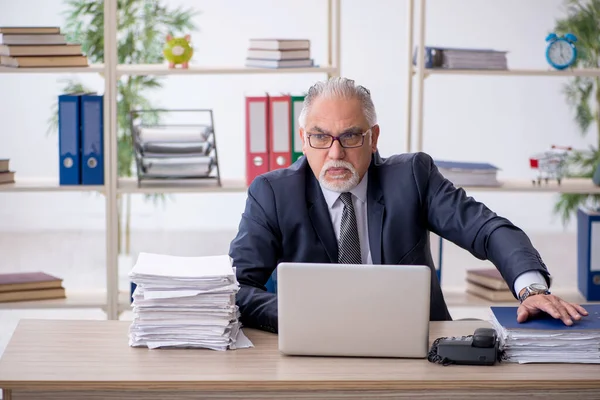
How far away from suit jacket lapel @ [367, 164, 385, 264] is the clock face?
1640 millimetres

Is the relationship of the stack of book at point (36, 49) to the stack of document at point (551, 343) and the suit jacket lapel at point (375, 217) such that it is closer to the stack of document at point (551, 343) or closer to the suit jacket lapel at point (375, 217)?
the suit jacket lapel at point (375, 217)

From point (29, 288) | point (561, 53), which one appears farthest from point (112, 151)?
point (561, 53)

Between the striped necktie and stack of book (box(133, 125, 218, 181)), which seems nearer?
the striped necktie

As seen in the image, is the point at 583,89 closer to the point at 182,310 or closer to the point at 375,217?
the point at 375,217

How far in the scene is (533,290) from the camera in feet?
7.14

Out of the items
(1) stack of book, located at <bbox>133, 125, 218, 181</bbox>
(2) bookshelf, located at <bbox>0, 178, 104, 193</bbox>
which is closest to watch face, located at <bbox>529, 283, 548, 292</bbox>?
(1) stack of book, located at <bbox>133, 125, 218, 181</bbox>

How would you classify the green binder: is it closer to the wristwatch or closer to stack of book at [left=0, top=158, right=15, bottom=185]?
stack of book at [left=0, top=158, right=15, bottom=185]

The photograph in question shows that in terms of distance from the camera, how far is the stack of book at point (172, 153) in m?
3.73

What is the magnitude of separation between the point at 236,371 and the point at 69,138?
206cm

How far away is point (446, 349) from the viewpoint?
1965 mm

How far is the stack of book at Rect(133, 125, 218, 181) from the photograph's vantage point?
12.2 ft

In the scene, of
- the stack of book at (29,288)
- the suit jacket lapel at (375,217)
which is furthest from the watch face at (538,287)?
the stack of book at (29,288)

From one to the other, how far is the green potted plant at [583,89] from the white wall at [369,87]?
369 mm

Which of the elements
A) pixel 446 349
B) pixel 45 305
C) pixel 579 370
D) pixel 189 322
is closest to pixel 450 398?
pixel 446 349
